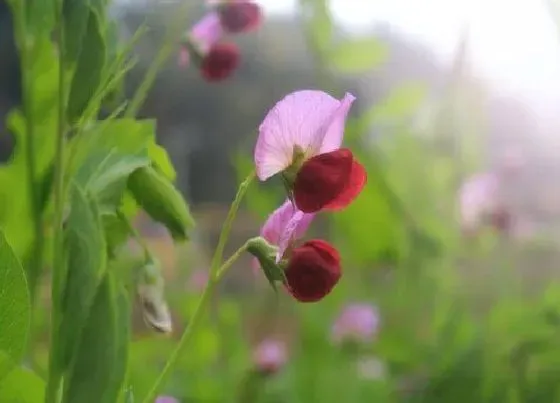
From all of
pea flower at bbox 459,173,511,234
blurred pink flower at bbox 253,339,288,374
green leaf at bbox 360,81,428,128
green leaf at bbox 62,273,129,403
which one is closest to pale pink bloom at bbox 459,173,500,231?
pea flower at bbox 459,173,511,234

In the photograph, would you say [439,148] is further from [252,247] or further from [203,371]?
[252,247]

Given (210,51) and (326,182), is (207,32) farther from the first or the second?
(326,182)

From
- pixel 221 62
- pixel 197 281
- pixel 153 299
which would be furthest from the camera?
pixel 197 281

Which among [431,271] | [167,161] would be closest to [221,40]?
[167,161]

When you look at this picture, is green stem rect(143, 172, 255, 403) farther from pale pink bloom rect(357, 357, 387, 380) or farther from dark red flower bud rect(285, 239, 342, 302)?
pale pink bloom rect(357, 357, 387, 380)

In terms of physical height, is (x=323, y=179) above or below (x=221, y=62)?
below

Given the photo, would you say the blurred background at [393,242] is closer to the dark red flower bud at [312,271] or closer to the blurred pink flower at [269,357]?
the blurred pink flower at [269,357]

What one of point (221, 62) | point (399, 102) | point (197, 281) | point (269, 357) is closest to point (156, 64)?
point (221, 62)
